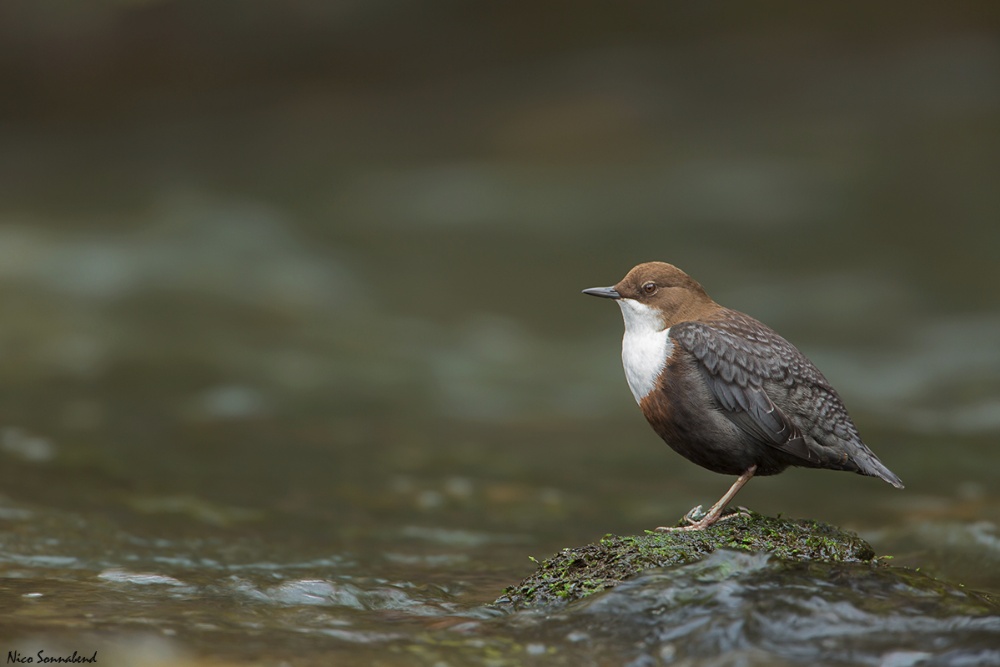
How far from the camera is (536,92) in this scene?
48.6 feet

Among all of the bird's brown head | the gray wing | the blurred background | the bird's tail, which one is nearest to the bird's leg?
the gray wing

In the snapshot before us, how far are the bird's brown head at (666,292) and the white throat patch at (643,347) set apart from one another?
1.3 inches

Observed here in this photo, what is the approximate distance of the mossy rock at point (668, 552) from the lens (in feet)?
12.6

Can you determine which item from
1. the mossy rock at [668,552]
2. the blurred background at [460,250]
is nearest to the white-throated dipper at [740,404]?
the mossy rock at [668,552]

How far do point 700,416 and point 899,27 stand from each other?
12.1m

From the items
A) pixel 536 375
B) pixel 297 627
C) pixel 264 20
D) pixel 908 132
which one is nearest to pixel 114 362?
pixel 536 375

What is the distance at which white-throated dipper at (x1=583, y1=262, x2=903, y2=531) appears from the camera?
4.13 metres

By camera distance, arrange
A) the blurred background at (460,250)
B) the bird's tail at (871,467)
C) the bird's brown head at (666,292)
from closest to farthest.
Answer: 1. the bird's tail at (871,467)
2. the bird's brown head at (666,292)
3. the blurred background at (460,250)

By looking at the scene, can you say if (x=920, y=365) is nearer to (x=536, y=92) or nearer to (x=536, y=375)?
(x=536, y=375)

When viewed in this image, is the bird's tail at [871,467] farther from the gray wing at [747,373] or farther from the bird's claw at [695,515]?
the bird's claw at [695,515]

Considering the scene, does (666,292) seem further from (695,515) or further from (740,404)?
(695,515)

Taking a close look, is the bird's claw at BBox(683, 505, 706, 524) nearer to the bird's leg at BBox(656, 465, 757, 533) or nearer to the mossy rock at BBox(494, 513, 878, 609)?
the bird's leg at BBox(656, 465, 757, 533)

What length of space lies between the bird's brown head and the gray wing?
0.13 metres

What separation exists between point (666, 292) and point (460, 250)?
930 cm
